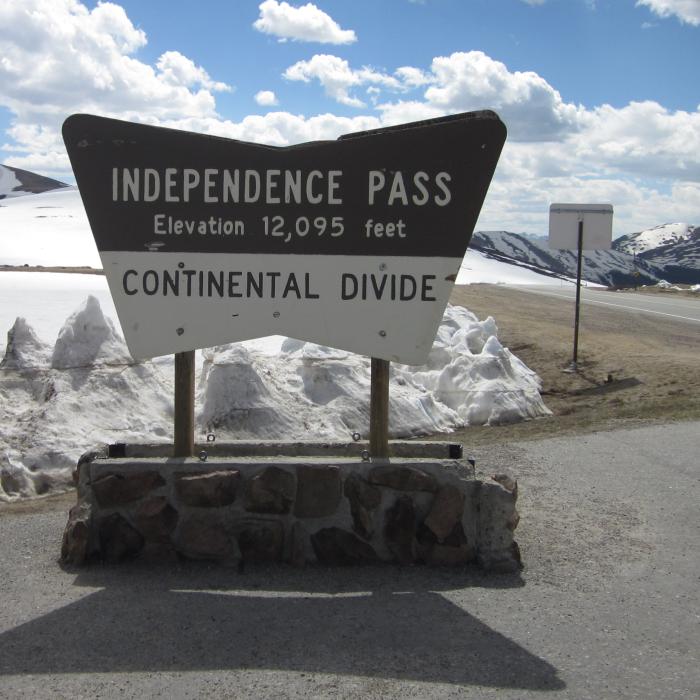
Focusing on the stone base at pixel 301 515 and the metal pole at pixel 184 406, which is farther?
the metal pole at pixel 184 406

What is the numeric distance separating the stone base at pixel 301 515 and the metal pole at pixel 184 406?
0.77ft

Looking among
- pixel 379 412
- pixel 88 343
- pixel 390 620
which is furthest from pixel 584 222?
pixel 390 620

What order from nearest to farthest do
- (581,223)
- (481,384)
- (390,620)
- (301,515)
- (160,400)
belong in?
(390,620)
(301,515)
(160,400)
(481,384)
(581,223)

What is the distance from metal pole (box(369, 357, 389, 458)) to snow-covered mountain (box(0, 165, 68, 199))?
11831cm

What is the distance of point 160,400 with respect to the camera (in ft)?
29.6

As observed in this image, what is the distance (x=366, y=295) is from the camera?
15.2 ft

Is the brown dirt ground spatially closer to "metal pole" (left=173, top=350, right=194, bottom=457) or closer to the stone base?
the stone base

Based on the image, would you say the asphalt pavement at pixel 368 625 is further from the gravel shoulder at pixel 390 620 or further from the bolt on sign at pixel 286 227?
the bolt on sign at pixel 286 227

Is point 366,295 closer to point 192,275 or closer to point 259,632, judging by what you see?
point 192,275

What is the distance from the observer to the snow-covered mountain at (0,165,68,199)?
383 feet

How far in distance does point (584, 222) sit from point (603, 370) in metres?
2.75

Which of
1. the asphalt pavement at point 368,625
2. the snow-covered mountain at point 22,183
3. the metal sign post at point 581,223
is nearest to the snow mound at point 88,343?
the asphalt pavement at point 368,625

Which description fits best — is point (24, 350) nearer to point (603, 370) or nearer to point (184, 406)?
point (184, 406)

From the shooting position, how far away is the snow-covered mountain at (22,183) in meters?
117
